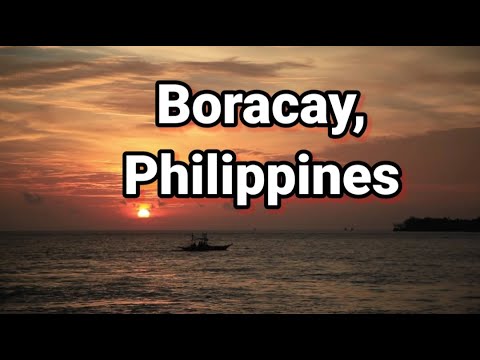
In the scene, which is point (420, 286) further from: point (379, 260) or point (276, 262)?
point (379, 260)

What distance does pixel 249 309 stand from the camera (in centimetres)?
1948

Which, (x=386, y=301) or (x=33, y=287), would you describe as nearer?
(x=386, y=301)

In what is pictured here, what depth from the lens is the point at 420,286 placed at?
1148 inches
